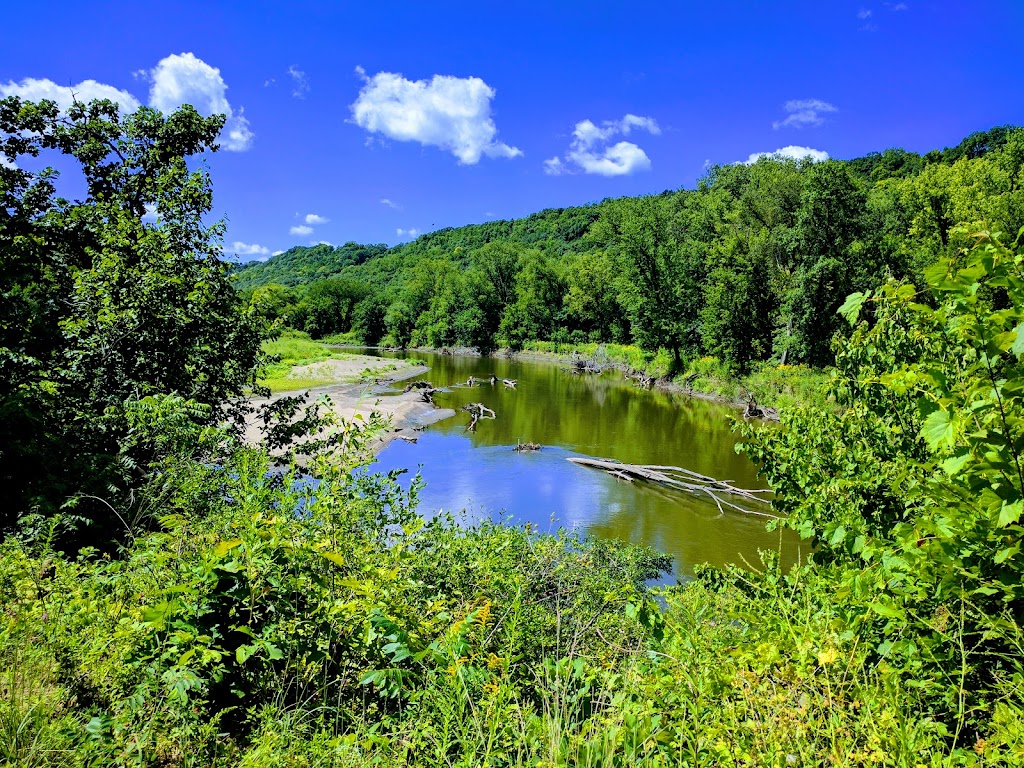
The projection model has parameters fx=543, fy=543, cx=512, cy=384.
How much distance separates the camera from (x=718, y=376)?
3944cm

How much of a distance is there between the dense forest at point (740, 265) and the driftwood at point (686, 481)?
308 inches

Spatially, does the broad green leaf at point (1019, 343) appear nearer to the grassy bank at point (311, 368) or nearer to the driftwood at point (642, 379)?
the grassy bank at point (311, 368)


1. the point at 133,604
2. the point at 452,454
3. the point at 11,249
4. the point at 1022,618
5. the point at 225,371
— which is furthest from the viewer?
the point at 452,454

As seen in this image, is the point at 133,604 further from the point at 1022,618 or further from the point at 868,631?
the point at 1022,618

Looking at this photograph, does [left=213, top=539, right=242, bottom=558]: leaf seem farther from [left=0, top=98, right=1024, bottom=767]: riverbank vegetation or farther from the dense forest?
the dense forest

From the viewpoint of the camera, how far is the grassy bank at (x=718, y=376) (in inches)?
1244

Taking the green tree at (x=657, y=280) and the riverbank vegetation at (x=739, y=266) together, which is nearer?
the riverbank vegetation at (x=739, y=266)

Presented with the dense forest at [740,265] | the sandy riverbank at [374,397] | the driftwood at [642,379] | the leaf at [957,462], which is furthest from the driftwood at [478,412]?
the leaf at [957,462]

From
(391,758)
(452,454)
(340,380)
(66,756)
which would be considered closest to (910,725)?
(391,758)

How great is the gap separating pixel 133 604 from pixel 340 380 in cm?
3990

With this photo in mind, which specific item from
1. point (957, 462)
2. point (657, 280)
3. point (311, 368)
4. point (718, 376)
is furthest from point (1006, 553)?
point (657, 280)

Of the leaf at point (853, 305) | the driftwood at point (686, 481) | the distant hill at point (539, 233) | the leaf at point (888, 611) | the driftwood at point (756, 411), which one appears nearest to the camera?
the leaf at point (888, 611)

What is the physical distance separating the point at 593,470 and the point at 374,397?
17.3 metres

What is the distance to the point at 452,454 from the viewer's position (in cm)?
2288
